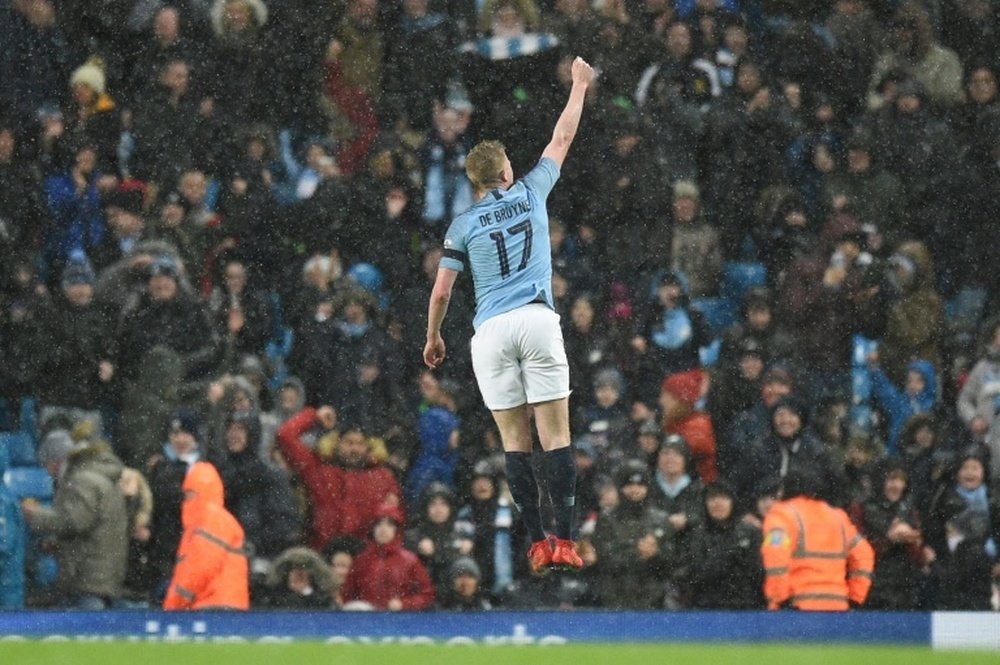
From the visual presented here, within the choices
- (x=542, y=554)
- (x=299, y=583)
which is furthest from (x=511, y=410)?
(x=299, y=583)

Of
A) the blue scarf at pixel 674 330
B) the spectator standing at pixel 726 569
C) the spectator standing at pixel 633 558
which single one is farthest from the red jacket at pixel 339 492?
the blue scarf at pixel 674 330

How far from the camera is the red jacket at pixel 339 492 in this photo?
514 inches

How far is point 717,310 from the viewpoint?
14609 mm

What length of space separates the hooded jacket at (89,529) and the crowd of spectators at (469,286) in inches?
0.9

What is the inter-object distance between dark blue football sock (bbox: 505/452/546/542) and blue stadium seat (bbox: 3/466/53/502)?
16.7 feet

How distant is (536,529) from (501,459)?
3762 millimetres

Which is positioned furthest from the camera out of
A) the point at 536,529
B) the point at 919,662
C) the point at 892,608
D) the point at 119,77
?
the point at 119,77

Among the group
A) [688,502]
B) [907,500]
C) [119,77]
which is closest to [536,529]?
[688,502]

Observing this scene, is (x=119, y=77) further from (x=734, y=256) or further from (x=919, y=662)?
(x=919, y=662)

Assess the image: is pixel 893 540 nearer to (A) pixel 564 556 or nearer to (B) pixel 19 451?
(A) pixel 564 556

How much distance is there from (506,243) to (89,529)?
15.2 ft

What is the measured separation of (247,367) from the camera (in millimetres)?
14117

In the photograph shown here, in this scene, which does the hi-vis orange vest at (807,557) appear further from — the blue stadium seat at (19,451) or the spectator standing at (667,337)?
the blue stadium seat at (19,451)

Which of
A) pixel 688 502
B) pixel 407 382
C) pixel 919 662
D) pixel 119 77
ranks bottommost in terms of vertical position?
pixel 919 662
